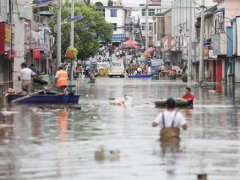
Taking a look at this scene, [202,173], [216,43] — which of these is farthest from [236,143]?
[216,43]

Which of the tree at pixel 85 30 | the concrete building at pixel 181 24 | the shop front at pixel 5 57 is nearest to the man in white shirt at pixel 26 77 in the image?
the shop front at pixel 5 57

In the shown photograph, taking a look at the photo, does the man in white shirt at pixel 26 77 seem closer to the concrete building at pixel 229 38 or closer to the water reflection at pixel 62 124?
the water reflection at pixel 62 124

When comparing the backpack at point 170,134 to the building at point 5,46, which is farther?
the building at point 5,46

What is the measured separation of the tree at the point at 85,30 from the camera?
114m

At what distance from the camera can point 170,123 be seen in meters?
20.3

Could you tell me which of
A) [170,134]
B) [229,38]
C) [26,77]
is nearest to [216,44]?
[229,38]

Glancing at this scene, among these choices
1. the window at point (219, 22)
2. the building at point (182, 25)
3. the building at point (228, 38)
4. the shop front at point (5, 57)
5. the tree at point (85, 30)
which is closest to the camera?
the shop front at point (5, 57)

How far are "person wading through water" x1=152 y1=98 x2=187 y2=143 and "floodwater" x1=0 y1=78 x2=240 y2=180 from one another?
31 centimetres

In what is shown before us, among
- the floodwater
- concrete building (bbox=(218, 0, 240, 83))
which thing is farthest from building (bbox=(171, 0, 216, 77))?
the floodwater

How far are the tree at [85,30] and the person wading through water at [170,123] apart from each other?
90.4 m

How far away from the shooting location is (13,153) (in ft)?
62.2

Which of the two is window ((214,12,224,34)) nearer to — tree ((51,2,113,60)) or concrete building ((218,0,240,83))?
concrete building ((218,0,240,83))

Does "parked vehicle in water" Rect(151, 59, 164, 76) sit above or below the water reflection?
above

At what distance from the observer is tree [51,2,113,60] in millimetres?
113875
